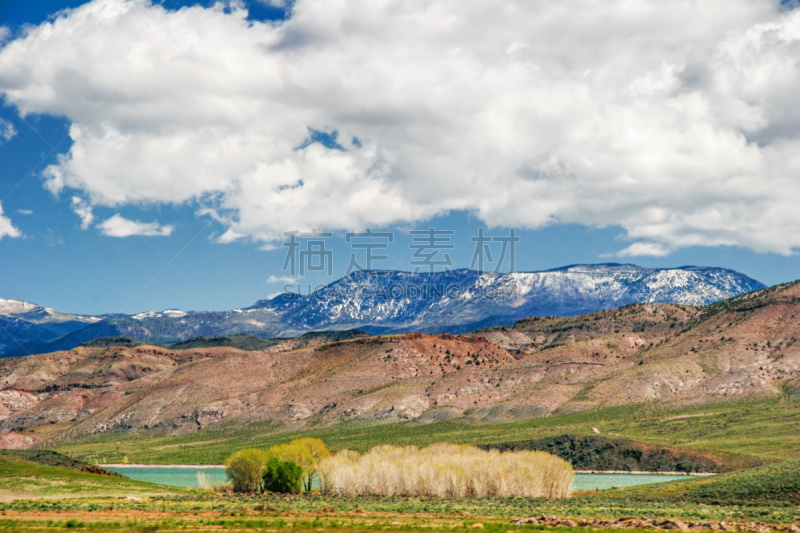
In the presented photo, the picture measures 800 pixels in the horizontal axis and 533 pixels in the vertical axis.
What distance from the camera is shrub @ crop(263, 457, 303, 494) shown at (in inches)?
3194

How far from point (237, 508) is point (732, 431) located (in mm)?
91663

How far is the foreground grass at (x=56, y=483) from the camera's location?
68188mm

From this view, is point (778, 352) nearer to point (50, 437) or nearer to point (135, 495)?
point (135, 495)

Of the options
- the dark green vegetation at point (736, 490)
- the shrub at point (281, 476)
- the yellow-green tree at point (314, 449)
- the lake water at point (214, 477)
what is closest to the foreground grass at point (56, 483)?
the shrub at point (281, 476)

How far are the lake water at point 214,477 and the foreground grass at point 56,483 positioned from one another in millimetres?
14997

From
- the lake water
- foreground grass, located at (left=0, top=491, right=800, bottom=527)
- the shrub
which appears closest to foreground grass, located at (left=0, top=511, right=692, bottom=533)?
foreground grass, located at (left=0, top=491, right=800, bottom=527)

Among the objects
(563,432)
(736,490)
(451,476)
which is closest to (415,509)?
(451,476)

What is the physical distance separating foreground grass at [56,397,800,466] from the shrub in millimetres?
51088

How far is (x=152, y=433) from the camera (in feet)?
624

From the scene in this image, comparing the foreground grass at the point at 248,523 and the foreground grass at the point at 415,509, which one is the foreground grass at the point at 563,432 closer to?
the foreground grass at the point at 415,509

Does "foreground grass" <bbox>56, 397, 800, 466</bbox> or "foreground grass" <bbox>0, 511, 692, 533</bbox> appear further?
"foreground grass" <bbox>56, 397, 800, 466</bbox>

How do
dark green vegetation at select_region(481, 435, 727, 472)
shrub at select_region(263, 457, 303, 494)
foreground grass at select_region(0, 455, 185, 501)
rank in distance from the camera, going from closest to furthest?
foreground grass at select_region(0, 455, 185, 501)
shrub at select_region(263, 457, 303, 494)
dark green vegetation at select_region(481, 435, 727, 472)

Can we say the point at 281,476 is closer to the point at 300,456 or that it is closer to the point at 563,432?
the point at 300,456

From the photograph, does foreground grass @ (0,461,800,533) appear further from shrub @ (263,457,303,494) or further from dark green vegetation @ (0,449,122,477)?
dark green vegetation @ (0,449,122,477)
